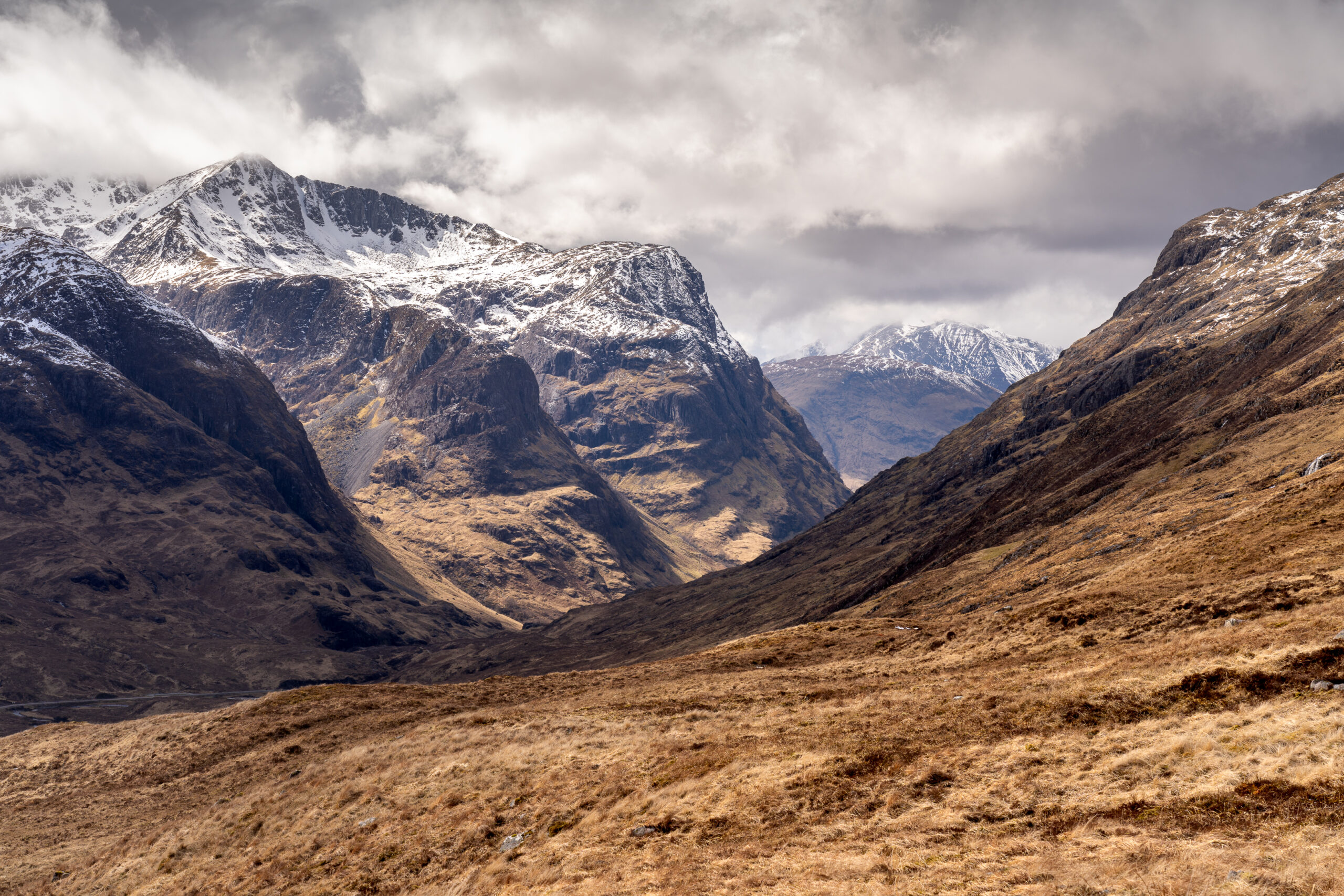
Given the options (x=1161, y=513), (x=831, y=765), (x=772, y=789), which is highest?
(x=1161, y=513)

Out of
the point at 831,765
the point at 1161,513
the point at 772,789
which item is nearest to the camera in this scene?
the point at 772,789

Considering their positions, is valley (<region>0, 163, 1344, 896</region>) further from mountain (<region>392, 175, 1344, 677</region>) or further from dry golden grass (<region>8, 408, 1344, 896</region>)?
mountain (<region>392, 175, 1344, 677</region>)

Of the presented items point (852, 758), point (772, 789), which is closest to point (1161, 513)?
point (852, 758)

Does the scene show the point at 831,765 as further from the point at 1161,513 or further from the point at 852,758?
the point at 1161,513

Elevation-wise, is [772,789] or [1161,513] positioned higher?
[1161,513]

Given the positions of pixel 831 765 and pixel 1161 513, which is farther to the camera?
pixel 1161 513

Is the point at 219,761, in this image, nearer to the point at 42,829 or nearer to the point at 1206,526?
the point at 42,829

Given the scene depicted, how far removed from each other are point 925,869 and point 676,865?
27.3ft

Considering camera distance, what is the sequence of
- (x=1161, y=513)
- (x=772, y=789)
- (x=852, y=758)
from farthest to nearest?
1. (x=1161, y=513)
2. (x=852, y=758)
3. (x=772, y=789)

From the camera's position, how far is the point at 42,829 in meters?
50.1

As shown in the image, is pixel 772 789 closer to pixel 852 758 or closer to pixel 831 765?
pixel 831 765

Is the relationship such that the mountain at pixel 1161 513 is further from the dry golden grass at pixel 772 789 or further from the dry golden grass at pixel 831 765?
the dry golden grass at pixel 772 789

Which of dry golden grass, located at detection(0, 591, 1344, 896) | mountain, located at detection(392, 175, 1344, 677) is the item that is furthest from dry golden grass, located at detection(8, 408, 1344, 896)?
mountain, located at detection(392, 175, 1344, 677)

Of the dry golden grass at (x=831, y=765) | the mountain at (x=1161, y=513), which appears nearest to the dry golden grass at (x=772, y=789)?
the dry golden grass at (x=831, y=765)
